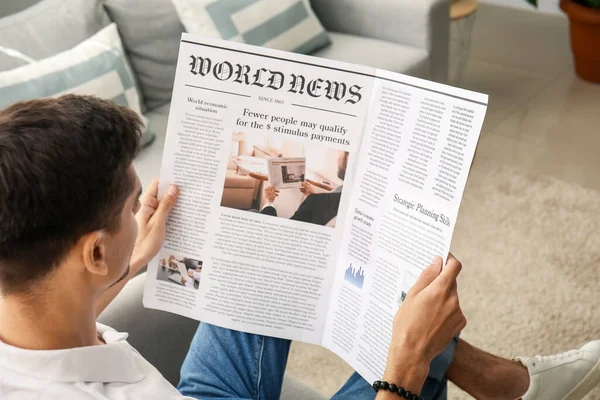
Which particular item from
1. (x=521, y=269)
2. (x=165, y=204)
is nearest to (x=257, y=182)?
(x=165, y=204)

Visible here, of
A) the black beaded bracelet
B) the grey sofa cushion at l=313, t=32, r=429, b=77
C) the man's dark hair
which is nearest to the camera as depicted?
the man's dark hair

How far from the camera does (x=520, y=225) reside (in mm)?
2170

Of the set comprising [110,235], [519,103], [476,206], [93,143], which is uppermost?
[93,143]

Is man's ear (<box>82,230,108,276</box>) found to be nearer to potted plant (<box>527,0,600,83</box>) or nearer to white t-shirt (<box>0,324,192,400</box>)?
white t-shirt (<box>0,324,192,400</box>)

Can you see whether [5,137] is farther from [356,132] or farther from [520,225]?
[520,225]

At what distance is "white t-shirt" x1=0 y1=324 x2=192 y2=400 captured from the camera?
29.8 inches

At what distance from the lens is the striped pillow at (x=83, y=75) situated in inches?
70.2

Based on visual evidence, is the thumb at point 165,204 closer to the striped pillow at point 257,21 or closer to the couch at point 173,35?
the couch at point 173,35

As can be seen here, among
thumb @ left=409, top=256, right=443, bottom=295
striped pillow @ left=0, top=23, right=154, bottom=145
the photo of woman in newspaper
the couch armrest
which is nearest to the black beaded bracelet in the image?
thumb @ left=409, top=256, right=443, bottom=295

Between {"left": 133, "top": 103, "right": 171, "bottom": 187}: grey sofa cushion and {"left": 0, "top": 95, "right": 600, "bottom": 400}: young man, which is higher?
{"left": 0, "top": 95, "right": 600, "bottom": 400}: young man

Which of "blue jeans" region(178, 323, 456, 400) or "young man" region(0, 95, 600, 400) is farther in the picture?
"blue jeans" region(178, 323, 456, 400)

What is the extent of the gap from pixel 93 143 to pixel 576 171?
6.54ft

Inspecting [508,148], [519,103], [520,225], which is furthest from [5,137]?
[519,103]

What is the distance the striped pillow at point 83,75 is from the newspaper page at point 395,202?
107 cm
